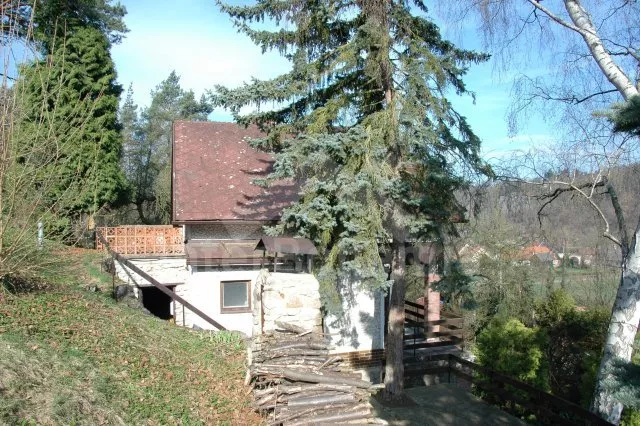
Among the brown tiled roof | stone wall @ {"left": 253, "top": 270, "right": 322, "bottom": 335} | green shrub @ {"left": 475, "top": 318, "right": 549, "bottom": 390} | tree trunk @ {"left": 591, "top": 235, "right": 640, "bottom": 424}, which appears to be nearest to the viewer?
stone wall @ {"left": 253, "top": 270, "right": 322, "bottom": 335}

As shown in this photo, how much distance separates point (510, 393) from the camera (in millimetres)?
11031

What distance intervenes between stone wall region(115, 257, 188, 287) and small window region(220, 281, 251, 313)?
4.10 feet

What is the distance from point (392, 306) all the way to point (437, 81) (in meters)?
5.08

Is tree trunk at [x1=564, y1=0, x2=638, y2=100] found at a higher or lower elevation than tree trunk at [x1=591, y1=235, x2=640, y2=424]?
higher

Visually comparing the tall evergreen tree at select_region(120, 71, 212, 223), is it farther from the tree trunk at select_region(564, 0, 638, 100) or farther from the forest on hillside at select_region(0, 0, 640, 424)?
the tree trunk at select_region(564, 0, 638, 100)

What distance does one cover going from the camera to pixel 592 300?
58.5 feet

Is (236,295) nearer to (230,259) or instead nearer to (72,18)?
(230,259)

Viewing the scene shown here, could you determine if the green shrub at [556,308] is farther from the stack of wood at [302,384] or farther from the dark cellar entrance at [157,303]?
the dark cellar entrance at [157,303]

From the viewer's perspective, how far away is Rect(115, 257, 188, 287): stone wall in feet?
46.6

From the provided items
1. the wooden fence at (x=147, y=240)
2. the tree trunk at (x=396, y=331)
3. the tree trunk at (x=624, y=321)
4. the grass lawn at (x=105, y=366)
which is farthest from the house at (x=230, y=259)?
the tree trunk at (x=624, y=321)

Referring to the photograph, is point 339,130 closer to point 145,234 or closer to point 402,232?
point 402,232

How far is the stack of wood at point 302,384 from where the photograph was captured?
6.50 metres

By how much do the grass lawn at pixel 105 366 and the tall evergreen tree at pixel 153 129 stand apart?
69.3 feet

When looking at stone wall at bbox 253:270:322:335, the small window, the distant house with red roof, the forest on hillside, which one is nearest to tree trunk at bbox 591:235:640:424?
the forest on hillside
